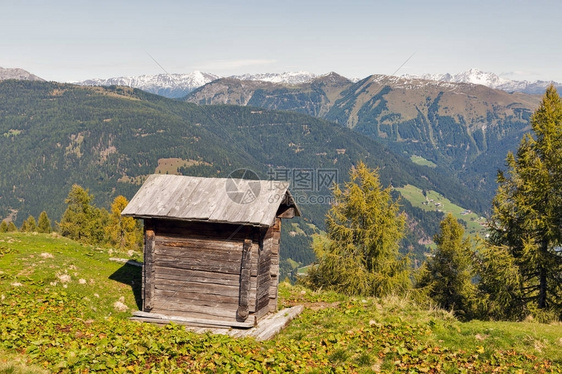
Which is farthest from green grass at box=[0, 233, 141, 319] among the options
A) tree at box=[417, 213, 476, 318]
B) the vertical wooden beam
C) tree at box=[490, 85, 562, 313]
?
tree at box=[417, 213, 476, 318]

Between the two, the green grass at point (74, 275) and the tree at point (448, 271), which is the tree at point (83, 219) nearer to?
the green grass at point (74, 275)

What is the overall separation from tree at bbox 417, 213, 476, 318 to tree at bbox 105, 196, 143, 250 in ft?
162

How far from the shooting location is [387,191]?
33.4m

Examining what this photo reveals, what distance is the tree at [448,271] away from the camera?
35500mm

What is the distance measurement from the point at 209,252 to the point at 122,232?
63.0 metres

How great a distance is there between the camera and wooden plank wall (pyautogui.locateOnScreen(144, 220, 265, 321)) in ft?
59.3

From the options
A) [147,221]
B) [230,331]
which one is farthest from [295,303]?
[147,221]

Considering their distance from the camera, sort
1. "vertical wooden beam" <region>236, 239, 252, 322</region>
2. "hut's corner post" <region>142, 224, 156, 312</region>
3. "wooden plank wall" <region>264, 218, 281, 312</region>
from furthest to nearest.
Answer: "wooden plank wall" <region>264, 218, 281, 312</region> < "hut's corner post" <region>142, 224, 156, 312</region> < "vertical wooden beam" <region>236, 239, 252, 322</region>

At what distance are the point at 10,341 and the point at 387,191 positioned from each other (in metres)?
27.1

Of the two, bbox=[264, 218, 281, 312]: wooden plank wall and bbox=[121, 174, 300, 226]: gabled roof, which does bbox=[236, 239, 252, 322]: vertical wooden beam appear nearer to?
bbox=[121, 174, 300, 226]: gabled roof

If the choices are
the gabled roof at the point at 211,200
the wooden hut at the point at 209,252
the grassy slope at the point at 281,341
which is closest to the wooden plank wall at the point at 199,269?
the wooden hut at the point at 209,252

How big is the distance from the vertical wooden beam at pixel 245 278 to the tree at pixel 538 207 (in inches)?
608

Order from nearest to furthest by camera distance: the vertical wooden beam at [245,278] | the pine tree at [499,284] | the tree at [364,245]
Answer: the vertical wooden beam at [245,278]
the pine tree at [499,284]
the tree at [364,245]

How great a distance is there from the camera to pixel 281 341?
1438cm
